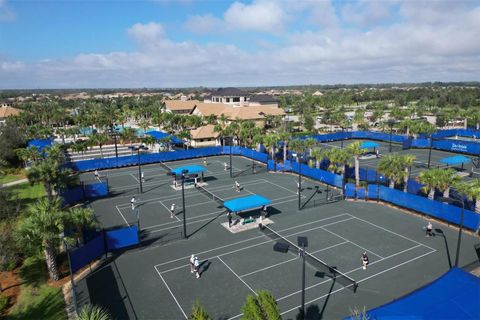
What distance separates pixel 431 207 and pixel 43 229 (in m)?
31.3

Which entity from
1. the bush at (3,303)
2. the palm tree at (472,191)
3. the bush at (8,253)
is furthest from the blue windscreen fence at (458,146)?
the bush at (3,303)

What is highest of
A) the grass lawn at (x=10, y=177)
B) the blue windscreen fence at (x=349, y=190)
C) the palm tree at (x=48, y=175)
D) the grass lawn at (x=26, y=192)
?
the palm tree at (x=48, y=175)

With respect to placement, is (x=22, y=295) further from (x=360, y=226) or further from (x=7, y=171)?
(x=7, y=171)

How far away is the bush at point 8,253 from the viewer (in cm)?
2261

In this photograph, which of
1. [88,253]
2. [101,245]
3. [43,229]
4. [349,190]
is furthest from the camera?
[349,190]

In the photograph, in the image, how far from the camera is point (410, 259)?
80.8ft

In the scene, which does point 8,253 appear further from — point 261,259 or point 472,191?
point 472,191

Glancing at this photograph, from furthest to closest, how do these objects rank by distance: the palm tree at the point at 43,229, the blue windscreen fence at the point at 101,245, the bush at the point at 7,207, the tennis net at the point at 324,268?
1. the bush at the point at 7,207
2. the blue windscreen fence at the point at 101,245
3. the tennis net at the point at 324,268
4. the palm tree at the point at 43,229

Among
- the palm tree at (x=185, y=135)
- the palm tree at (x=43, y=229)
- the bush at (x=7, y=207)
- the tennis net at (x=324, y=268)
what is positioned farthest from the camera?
the palm tree at (x=185, y=135)

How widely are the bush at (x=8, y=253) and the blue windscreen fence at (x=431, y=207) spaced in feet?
108

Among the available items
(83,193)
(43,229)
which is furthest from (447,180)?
(83,193)

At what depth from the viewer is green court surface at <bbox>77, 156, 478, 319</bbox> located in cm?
2008

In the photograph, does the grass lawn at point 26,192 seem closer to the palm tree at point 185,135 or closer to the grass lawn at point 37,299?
the grass lawn at point 37,299

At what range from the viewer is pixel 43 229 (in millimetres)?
20875
